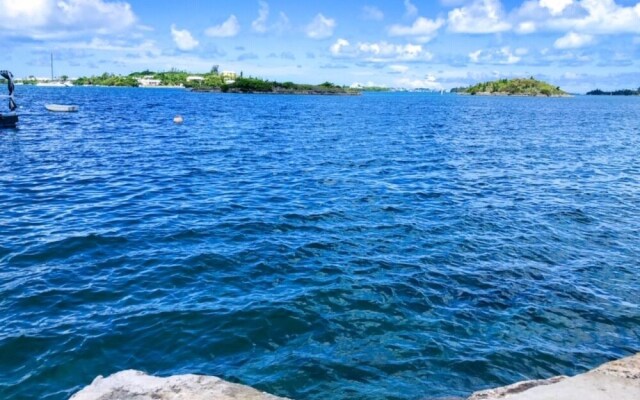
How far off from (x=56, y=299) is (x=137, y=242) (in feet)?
15.3

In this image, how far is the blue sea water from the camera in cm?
1041

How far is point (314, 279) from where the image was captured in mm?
14789

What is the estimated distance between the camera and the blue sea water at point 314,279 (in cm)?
1041

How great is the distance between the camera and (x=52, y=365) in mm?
10016

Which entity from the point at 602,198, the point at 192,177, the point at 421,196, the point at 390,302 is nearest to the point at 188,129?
the point at 192,177

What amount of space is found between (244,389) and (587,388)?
200 inches

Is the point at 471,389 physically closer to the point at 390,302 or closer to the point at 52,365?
the point at 390,302

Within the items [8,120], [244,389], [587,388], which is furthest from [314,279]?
[8,120]

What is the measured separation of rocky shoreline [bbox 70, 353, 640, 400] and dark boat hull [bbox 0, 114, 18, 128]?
56.4 metres

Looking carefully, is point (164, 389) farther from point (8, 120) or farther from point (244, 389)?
point (8, 120)

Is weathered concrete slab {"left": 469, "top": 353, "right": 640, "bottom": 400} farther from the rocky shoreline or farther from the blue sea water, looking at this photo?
the blue sea water

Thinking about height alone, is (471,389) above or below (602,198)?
below

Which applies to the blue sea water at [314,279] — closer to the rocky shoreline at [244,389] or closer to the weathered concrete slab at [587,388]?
the weathered concrete slab at [587,388]

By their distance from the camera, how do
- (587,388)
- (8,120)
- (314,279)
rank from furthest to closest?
(8,120) → (314,279) → (587,388)
